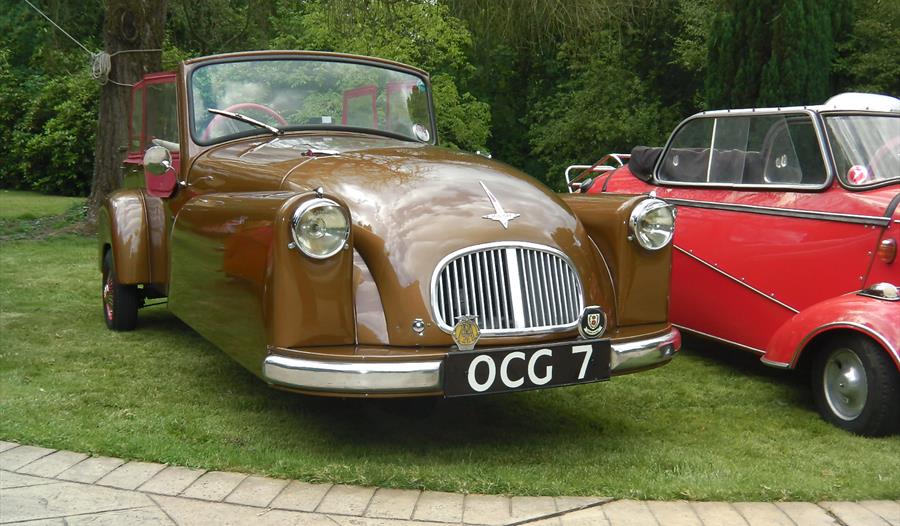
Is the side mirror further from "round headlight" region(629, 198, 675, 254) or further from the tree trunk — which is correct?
the tree trunk

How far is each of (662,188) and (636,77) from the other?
17005 mm

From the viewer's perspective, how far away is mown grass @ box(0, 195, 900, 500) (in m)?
3.68

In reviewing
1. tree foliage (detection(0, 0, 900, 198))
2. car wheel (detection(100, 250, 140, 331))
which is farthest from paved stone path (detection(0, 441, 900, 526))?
tree foliage (detection(0, 0, 900, 198))

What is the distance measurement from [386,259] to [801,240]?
2616mm

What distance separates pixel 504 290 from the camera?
3.75m

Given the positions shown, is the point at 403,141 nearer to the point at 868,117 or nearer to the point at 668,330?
the point at 668,330

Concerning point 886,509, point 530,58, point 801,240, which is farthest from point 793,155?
point 530,58

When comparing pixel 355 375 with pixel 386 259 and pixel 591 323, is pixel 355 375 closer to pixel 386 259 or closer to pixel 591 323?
pixel 386 259

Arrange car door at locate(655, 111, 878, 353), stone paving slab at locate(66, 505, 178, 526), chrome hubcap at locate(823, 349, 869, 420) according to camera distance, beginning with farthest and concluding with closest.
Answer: car door at locate(655, 111, 878, 353), chrome hubcap at locate(823, 349, 869, 420), stone paving slab at locate(66, 505, 178, 526)

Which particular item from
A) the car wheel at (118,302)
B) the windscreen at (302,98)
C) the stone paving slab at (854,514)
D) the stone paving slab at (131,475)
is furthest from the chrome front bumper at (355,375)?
the car wheel at (118,302)

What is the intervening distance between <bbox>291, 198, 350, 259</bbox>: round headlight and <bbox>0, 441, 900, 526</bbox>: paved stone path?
2.97ft

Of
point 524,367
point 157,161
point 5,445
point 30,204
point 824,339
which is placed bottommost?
point 30,204

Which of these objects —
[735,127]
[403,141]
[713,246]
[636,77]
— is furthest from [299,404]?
[636,77]

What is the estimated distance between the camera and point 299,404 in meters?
4.72
